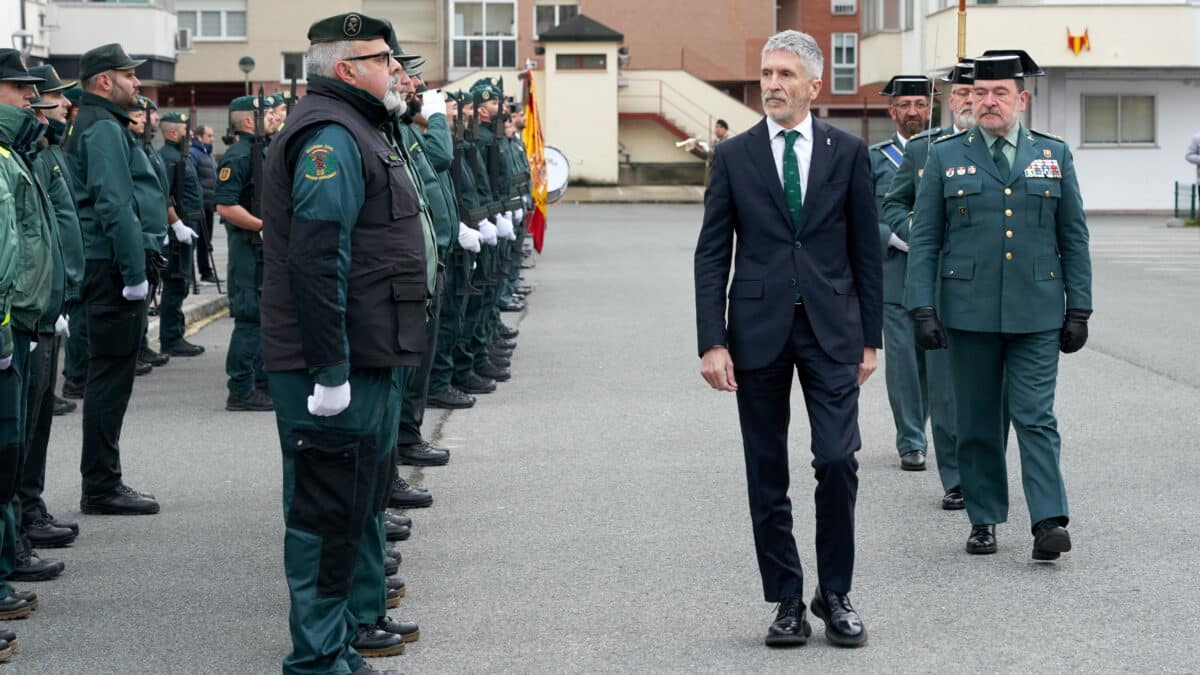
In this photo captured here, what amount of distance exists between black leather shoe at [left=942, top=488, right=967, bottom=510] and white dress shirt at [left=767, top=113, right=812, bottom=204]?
274cm

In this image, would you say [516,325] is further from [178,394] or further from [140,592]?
[140,592]

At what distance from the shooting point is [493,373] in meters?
13.5

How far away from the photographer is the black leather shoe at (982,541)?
24.6 feet

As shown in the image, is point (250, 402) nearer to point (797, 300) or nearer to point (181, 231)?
point (181, 231)

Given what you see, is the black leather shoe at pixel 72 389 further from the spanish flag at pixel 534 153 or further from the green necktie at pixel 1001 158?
the spanish flag at pixel 534 153

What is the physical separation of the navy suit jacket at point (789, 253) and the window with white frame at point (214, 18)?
2263 inches

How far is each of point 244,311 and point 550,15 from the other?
5126 centimetres

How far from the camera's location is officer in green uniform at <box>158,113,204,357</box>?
50.4ft

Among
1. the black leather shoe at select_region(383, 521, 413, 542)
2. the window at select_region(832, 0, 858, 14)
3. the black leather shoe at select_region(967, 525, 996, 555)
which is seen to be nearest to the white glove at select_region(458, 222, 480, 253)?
the black leather shoe at select_region(383, 521, 413, 542)

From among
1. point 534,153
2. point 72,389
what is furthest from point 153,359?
point 534,153

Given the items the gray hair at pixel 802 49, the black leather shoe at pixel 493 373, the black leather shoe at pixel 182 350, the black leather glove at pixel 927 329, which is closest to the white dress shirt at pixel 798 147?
the gray hair at pixel 802 49

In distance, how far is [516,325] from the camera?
17641mm

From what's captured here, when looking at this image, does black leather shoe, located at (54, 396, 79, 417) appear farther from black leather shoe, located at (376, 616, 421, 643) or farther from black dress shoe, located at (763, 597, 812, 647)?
black dress shoe, located at (763, 597, 812, 647)

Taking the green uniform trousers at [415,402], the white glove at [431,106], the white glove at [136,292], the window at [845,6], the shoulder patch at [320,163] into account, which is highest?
the window at [845,6]
